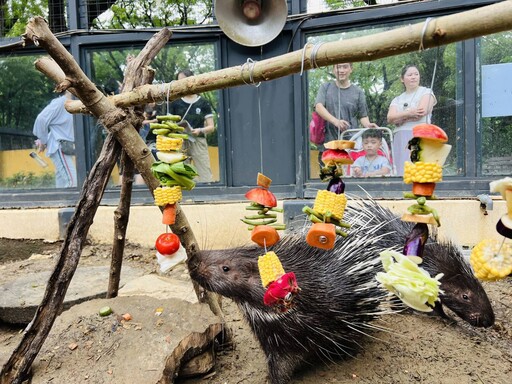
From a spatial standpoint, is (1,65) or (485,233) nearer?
(485,233)

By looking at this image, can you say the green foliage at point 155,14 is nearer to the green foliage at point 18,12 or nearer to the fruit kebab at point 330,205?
the green foliage at point 18,12

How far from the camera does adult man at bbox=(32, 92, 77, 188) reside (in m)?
6.48

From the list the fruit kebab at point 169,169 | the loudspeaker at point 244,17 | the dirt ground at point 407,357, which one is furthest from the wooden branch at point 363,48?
the loudspeaker at point 244,17

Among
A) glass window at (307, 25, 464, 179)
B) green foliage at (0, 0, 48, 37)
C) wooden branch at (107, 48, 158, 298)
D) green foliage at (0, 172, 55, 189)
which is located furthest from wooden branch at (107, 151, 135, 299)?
green foliage at (0, 0, 48, 37)

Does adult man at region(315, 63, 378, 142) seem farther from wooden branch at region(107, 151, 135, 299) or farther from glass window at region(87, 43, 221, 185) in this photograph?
wooden branch at region(107, 151, 135, 299)

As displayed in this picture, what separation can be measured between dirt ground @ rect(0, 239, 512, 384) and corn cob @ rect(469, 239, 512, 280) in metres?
1.54

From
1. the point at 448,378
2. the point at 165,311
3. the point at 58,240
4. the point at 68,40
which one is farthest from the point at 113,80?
the point at 448,378

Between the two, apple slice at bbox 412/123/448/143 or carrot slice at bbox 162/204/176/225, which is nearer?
apple slice at bbox 412/123/448/143

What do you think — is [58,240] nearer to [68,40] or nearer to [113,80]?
[113,80]

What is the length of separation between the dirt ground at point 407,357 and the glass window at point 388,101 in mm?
2231

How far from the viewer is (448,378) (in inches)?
112

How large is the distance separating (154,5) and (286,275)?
22.9 feet

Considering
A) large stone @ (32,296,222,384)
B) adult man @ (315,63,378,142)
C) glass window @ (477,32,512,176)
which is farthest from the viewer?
adult man @ (315,63,378,142)

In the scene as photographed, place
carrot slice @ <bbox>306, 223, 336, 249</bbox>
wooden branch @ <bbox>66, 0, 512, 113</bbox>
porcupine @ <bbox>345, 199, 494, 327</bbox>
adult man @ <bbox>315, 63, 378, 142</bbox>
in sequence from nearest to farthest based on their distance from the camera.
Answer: wooden branch @ <bbox>66, 0, 512, 113</bbox> → carrot slice @ <bbox>306, 223, 336, 249</bbox> → porcupine @ <bbox>345, 199, 494, 327</bbox> → adult man @ <bbox>315, 63, 378, 142</bbox>
